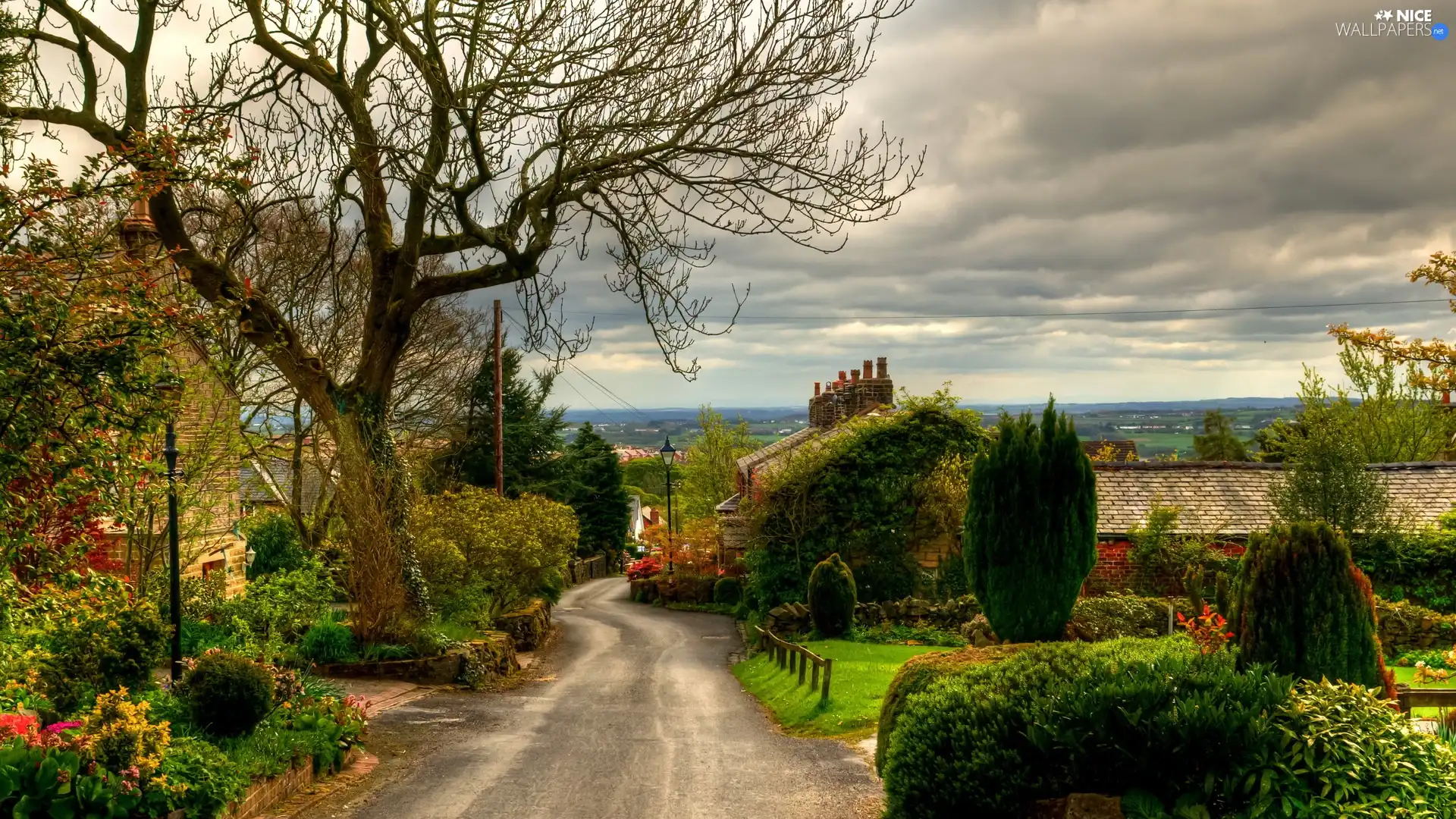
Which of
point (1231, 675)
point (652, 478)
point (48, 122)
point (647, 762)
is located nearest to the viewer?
point (1231, 675)

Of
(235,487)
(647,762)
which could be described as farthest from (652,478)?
(647,762)

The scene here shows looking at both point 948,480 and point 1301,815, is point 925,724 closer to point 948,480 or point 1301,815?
point 1301,815

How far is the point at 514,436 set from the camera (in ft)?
152

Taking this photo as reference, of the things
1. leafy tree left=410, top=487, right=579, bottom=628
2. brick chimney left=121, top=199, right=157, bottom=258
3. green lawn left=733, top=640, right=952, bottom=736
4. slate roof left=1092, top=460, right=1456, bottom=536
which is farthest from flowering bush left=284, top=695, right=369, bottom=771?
slate roof left=1092, top=460, right=1456, bottom=536

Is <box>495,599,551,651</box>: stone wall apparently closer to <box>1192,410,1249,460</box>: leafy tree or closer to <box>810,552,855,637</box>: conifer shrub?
<box>810,552,855,637</box>: conifer shrub

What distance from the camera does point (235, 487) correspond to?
62.3ft

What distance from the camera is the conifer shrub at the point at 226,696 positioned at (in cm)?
1077

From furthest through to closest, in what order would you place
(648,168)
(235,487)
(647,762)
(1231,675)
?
(235,487), (648,168), (647,762), (1231,675)

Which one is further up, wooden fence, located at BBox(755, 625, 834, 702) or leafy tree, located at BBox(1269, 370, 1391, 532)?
leafy tree, located at BBox(1269, 370, 1391, 532)

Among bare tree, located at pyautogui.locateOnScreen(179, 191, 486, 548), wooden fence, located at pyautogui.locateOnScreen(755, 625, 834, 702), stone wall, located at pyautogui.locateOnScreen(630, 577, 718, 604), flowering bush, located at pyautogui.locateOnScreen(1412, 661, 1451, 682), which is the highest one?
bare tree, located at pyautogui.locateOnScreen(179, 191, 486, 548)

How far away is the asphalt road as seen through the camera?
10664 millimetres

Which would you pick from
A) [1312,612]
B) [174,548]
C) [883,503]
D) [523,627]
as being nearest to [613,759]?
[174,548]

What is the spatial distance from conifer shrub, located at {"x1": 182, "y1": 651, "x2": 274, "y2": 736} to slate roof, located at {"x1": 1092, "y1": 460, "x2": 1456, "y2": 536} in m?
20.0

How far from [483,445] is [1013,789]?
1496 inches
